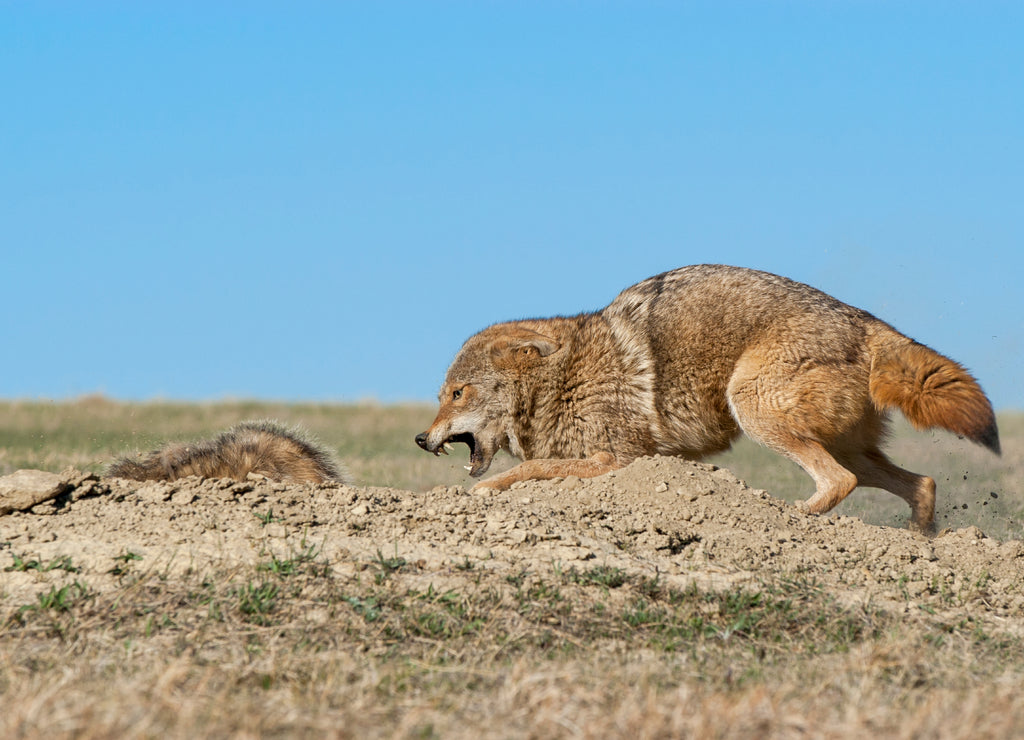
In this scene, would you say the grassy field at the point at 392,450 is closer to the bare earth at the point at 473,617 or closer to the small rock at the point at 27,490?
the small rock at the point at 27,490

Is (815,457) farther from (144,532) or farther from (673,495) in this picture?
(144,532)

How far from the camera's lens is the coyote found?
24.6ft

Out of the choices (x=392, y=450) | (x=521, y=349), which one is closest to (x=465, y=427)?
(x=521, y=349)

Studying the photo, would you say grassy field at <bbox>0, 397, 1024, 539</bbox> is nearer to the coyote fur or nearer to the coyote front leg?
the coyote fur

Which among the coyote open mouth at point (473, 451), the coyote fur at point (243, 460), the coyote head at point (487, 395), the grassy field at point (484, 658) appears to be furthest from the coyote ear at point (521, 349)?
the grassy field at point (484, 658)

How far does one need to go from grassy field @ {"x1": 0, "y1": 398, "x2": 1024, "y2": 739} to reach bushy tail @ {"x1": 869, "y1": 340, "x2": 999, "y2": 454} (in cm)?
165

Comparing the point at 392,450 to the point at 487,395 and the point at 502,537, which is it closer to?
the point at 487,395

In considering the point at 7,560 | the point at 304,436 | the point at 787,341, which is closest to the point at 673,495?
the point at 787,341

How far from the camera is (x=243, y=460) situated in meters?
7.29

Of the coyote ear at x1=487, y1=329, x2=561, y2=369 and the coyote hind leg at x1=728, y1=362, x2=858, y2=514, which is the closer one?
the coyote hind leg at x1=728, y1=362, x2=858, y2=514

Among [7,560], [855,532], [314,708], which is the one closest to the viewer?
[314,708]

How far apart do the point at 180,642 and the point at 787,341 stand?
16.2 feet

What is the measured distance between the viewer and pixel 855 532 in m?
6.71

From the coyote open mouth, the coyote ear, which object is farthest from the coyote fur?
the coyote ear
